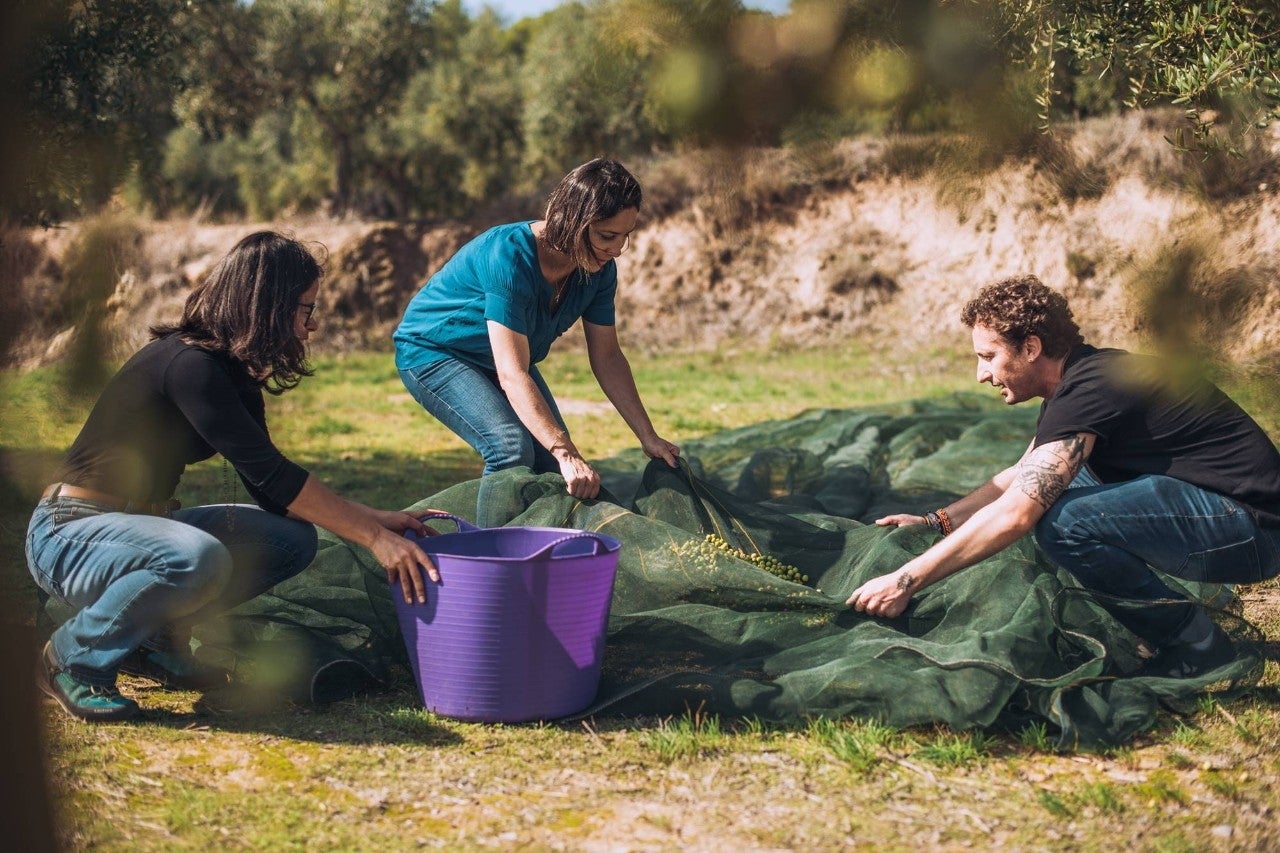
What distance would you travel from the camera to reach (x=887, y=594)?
336cm

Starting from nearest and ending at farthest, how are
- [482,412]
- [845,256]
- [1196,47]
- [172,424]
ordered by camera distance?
[172,424], [1196,47], [482,412], [845,256]

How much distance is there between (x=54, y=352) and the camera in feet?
4.13

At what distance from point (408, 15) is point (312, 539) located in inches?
789

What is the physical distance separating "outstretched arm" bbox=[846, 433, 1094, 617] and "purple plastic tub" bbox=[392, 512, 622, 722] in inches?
31.3

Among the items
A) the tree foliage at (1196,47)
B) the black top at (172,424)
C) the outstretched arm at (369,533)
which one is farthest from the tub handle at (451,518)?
the tree foliage at (1196,47)

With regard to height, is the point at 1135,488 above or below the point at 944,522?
above

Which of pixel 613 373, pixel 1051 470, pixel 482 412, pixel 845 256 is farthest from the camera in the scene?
pixel 845 256

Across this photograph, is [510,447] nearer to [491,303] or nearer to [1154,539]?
[491,303]

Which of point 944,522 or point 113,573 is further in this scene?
point 944,522

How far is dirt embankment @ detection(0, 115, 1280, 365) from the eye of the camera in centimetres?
138

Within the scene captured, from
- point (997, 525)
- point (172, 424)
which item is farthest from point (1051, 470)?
point (172, 424)

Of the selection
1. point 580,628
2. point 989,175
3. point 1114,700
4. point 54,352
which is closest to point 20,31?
point 54,352

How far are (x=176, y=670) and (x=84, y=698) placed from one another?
1.16 feet

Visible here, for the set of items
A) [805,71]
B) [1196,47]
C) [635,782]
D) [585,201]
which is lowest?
[635,782]
